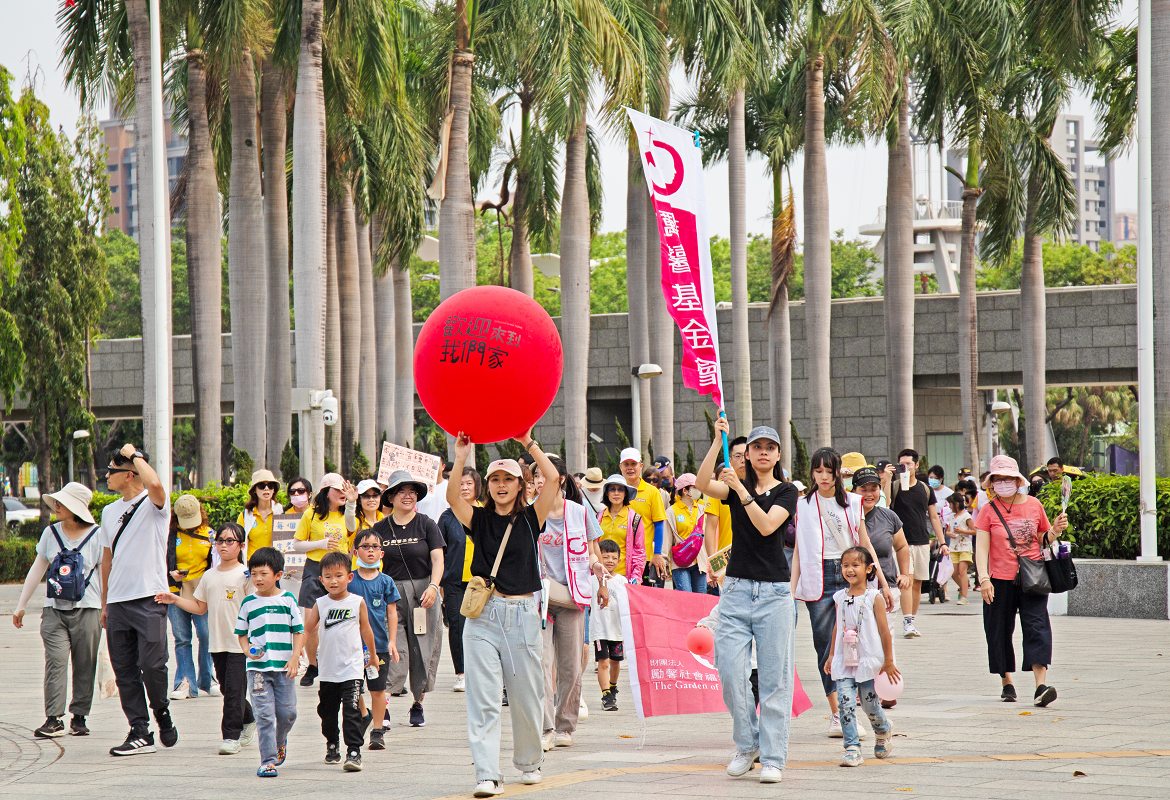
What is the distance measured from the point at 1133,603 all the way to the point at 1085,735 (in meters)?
8.82

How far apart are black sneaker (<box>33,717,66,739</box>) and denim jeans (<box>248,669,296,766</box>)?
247 centimetres

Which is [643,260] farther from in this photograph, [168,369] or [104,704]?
[104,704]

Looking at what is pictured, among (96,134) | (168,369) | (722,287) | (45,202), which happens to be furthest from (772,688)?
(722,287)

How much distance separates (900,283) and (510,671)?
2616cm

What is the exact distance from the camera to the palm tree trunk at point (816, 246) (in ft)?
102

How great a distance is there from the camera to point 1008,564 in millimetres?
11719

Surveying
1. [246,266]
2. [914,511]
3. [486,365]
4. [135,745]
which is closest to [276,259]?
[246,266]

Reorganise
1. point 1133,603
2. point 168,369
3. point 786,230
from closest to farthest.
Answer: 1. point 1133,603
2. point 168,369
3. point 786,230

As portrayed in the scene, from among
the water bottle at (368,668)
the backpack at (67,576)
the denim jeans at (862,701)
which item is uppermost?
the backpack at (67,576)

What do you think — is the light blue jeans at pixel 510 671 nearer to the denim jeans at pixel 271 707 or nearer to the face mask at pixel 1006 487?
the denim jeans at pixel 271 707

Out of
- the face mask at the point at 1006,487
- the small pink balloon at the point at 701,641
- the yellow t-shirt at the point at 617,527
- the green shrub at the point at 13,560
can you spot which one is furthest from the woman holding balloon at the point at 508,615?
the green shrub at the point at 13,560

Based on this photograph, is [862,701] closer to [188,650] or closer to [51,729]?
[51,729]

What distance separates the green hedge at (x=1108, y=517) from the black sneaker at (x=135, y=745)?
1190 cm

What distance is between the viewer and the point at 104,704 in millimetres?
12992
